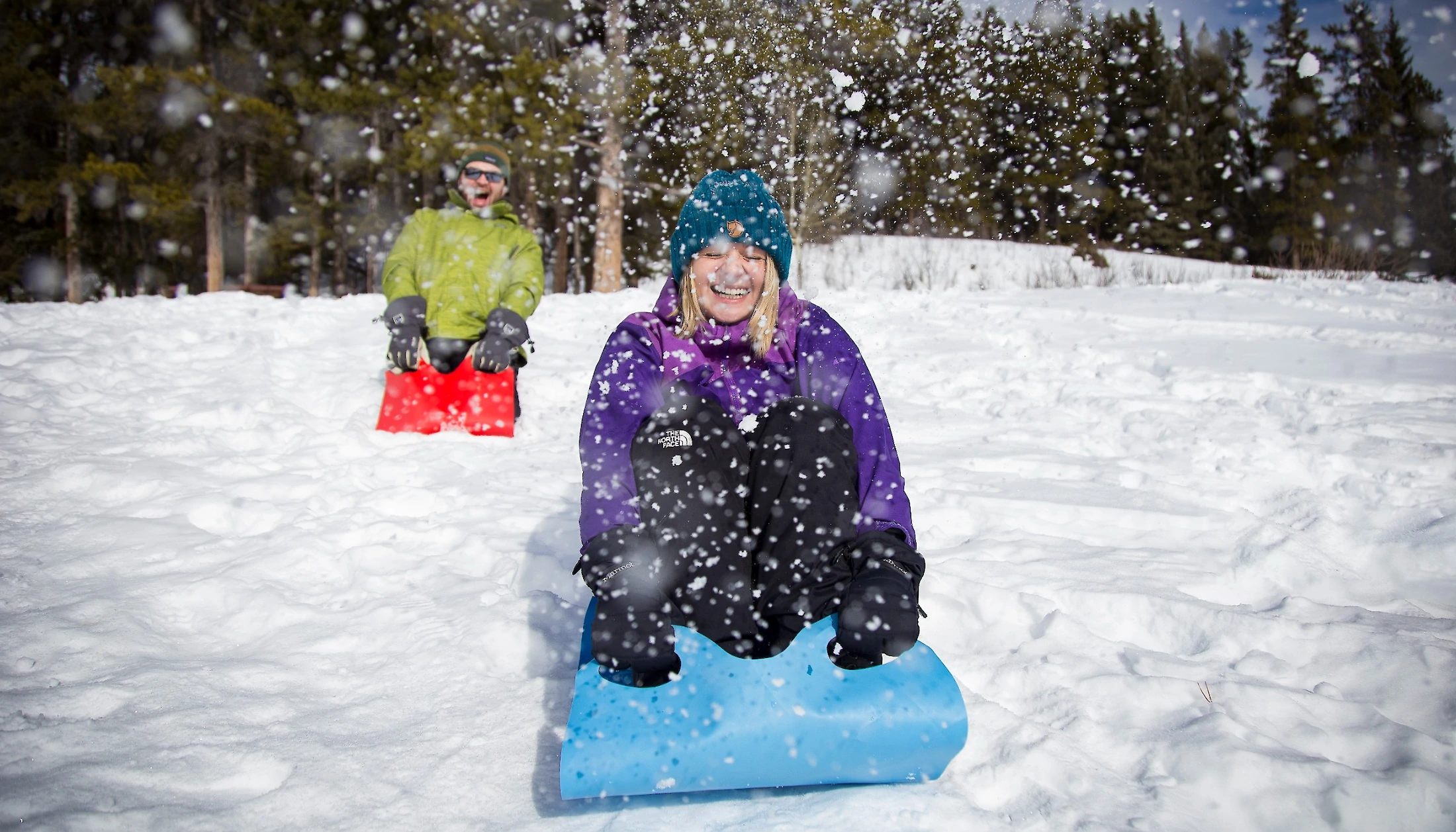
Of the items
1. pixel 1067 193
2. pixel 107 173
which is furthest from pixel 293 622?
pixel 107 173

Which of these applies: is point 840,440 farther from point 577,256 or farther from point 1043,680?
point 577,256

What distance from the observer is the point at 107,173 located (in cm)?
1388

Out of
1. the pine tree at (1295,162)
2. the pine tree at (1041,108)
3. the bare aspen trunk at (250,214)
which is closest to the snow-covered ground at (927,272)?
the pine tree at (1041,108)

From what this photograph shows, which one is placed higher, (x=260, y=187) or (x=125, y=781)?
(x=260, y=187)

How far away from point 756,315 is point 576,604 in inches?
35.8

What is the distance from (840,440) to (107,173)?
17.7 m

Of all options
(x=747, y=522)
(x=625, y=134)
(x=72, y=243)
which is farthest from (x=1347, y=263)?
(x=72, y=243)

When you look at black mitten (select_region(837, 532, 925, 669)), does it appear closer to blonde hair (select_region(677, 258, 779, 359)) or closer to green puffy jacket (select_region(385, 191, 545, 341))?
Answer: blonde hair (select_region(677, 258, 779, 359))

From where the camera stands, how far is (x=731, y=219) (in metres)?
1.83

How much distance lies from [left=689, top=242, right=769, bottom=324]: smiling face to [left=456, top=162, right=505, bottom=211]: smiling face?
2597 millimetres

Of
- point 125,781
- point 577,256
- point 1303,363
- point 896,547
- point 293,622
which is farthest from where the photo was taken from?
point 577,256

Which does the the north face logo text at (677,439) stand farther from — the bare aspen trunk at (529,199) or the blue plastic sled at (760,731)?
the bare aspen trunk at (529,199)

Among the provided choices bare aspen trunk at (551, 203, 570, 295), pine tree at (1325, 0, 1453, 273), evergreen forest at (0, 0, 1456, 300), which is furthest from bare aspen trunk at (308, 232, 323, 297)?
pine tree at (1325, 0, 1453, 273)

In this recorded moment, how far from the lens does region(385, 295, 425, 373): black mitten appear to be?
11.7 feet
